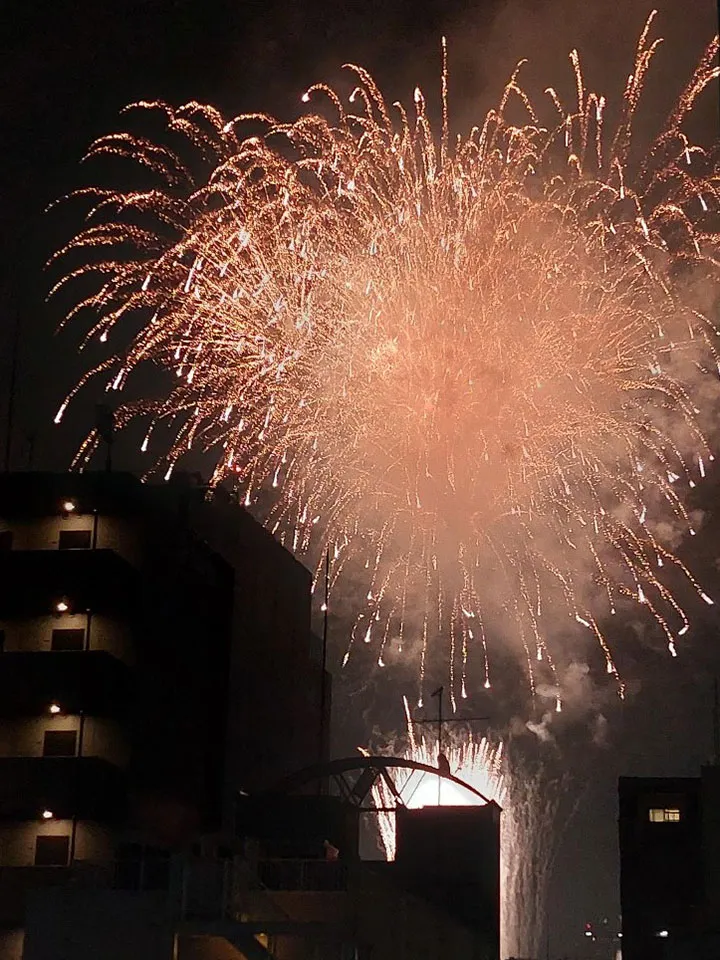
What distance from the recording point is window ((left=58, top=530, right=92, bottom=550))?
178 feet

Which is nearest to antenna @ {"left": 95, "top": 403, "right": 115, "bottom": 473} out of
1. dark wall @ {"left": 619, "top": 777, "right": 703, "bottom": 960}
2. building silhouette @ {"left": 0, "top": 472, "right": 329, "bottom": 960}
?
building silhouette @ {"left": 0, "top": 472, "right": 329, "bottom": 960}

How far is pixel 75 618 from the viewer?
177 feet

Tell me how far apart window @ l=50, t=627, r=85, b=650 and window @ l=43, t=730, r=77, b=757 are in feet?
10.8

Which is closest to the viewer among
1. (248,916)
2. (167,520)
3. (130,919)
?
(130,919)

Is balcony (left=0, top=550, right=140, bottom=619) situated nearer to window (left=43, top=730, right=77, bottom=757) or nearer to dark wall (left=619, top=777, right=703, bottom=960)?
window (left=43, top=730, right=77, bottom=757)

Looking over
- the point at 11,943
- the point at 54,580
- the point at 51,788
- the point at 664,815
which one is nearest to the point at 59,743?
the point at 51,788

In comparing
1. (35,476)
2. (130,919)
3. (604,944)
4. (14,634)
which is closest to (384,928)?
(130,919)

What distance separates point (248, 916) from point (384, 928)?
944 cm

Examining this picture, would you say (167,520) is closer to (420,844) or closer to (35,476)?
(35,476)

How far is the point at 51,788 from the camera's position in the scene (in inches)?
2009

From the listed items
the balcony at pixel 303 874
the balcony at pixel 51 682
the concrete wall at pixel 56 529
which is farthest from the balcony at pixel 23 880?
the concrete wall at pixel 56 529

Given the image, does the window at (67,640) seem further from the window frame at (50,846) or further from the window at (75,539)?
the window frame at (50,846)

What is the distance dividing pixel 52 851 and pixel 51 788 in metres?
2.29

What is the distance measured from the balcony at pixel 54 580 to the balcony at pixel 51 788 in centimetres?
593
